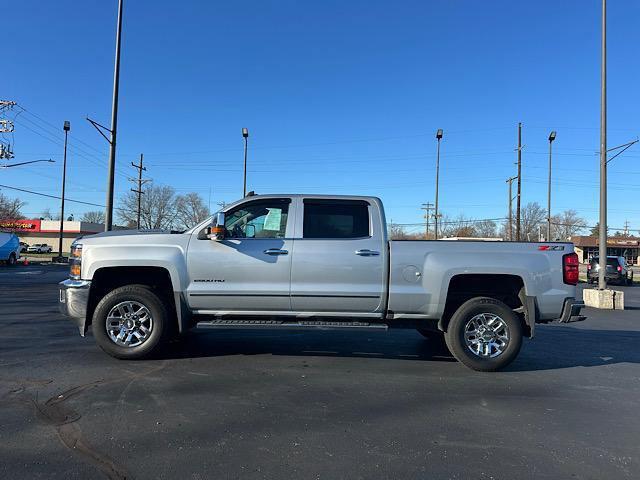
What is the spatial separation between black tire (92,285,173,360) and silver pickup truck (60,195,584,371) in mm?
13

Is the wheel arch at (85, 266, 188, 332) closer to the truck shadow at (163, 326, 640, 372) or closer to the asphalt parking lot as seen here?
the asphalt parking lot

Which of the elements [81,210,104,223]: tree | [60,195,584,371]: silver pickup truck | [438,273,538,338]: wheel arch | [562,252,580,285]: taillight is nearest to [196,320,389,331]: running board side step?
[60,195,584,371]: silver pickup truck

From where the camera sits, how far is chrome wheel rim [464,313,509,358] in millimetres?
5785

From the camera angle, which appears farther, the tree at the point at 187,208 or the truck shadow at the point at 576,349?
the tree at the point at 187,208

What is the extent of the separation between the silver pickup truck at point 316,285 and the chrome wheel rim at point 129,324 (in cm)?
1

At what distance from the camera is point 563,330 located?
941 cm

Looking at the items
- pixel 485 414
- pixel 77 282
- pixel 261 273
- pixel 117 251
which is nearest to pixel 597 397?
pixel 485 414

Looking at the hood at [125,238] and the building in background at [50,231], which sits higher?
the building in background at [50,231]

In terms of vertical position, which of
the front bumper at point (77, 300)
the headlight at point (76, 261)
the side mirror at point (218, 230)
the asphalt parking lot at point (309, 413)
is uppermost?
the side mirror at point (218, 230)

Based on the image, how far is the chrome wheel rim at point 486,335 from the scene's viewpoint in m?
5.79

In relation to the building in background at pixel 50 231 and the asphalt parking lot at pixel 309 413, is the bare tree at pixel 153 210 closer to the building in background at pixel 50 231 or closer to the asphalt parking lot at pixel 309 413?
the building in background at pixel 50 231

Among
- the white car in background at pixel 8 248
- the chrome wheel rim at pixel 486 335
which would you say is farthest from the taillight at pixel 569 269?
the white car in background at pixel 8 248

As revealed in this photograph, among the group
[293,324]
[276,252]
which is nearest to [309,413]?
[293,324]

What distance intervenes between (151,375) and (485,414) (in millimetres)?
3698
